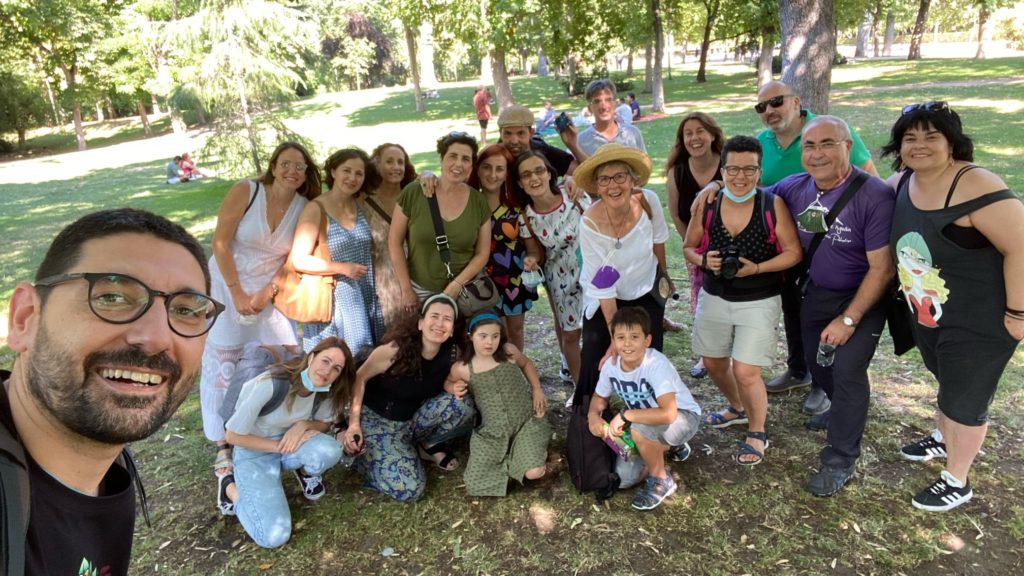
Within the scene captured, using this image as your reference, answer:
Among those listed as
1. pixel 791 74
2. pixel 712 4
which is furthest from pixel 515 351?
pixel 712 4

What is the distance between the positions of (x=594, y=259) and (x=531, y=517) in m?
1.54

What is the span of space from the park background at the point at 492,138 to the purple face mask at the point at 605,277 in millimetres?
1236

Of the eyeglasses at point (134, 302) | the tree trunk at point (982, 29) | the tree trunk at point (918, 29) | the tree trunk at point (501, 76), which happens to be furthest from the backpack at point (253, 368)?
the tree trunk at point (918, 29)

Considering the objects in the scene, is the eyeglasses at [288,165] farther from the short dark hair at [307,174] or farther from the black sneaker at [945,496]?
the black sneaker at [945,496]

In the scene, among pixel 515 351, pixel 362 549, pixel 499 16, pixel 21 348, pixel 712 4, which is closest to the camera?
pixel 21 348

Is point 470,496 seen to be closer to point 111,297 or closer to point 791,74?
point 111,297

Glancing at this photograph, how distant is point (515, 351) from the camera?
12.8 feet

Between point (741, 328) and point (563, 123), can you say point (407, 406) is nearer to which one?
point (741, 328)

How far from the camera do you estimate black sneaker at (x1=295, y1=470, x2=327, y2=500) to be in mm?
3689

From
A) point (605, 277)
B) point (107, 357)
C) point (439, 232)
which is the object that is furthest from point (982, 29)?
point (107, 357)

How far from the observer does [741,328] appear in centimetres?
361

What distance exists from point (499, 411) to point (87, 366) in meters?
2.75

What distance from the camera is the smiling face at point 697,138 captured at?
4258mm

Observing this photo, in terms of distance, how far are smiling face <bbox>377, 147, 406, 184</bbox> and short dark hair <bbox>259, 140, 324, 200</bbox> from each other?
0.43m
